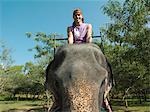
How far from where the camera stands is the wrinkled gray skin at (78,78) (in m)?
2.46

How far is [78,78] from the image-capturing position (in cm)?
254

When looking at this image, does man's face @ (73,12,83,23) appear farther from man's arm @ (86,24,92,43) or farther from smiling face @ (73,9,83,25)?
man's arm @ (86,24,92,43)

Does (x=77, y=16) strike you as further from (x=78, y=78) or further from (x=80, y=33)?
(x=78, y=78)

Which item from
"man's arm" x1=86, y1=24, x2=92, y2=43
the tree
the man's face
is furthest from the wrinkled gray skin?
the tree

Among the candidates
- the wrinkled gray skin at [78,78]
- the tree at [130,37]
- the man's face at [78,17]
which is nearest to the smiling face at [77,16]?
the man's face at [78,17]

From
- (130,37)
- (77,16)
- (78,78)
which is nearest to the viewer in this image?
(78,78)

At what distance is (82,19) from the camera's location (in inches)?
137

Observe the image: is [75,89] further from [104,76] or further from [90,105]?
[104,76]

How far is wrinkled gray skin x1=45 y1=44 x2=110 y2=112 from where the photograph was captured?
8.08ft

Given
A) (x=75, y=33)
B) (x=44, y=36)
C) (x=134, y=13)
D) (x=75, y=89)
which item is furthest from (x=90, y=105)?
(x=44, y=36)

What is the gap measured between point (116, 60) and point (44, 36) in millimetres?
7569

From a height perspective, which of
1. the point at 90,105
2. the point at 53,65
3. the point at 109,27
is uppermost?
the point at 53,65

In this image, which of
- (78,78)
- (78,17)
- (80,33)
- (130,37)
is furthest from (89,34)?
(130,37)

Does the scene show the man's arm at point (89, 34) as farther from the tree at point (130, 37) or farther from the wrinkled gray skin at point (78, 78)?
the tree at point (130, 37)
